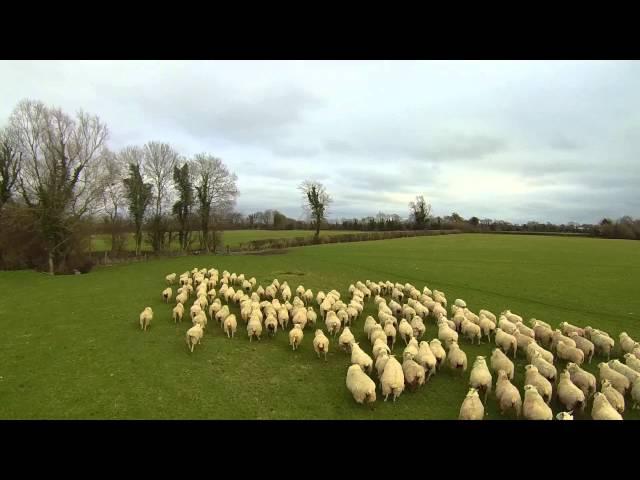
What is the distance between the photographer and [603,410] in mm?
8789

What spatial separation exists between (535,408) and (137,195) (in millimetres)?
50203

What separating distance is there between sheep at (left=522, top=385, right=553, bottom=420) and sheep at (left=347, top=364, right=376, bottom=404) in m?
3.72

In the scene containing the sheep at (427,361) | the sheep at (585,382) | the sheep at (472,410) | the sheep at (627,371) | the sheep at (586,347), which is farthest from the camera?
the sheep at (586,347)

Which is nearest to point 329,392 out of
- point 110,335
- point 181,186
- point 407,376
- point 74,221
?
point 407,376

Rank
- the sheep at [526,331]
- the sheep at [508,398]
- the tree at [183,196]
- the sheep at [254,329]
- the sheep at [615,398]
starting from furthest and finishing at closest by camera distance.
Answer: the tree at [183,196], the sheep at [254,329], the sheep at [526,331], the sheep at [508,398], the sheep at [615,398]

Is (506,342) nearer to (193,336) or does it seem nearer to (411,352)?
(411,352)

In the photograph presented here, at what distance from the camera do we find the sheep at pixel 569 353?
12852mm

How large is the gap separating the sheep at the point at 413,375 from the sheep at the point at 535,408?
2752 millimetres

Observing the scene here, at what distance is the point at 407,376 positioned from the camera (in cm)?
1108

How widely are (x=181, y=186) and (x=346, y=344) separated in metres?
46.7

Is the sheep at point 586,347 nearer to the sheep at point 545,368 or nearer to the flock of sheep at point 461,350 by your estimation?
the flock of sheep at point 461,350

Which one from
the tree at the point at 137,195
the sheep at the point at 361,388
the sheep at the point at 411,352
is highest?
the tree at the point at 137,195

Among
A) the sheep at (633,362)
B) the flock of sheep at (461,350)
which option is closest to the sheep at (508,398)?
the flock of sheep at (461,350)
